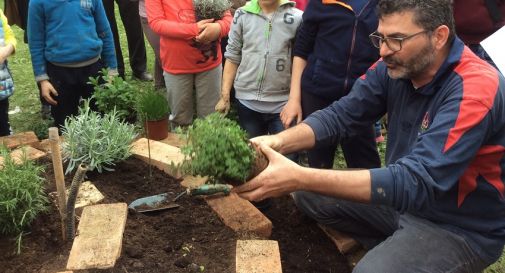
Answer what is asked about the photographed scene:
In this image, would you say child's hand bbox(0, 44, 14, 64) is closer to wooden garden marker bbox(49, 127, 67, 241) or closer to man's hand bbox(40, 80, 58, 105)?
man's hand bbox(40, 80, 58, 105)

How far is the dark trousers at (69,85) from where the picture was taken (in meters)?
4.19

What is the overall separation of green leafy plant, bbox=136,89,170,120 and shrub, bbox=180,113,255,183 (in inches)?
61.9

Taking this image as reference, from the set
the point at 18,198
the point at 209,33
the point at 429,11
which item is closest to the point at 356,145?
the point at 429,11

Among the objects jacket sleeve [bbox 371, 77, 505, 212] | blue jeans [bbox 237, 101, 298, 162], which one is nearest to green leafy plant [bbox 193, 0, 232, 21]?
blue jeans [bbox 237, 101, 298, 162]

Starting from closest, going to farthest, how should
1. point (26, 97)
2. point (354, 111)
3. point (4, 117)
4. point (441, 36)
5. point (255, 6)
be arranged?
point (441, 36) → point (354, 111) → point (255, 6) → point (4, 117) → point (26, 97)

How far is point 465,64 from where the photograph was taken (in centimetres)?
234

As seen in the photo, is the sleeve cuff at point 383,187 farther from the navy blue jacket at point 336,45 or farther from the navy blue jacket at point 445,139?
the navy blue jacket at point 336,45

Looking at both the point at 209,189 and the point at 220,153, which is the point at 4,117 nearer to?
the point at 209,189

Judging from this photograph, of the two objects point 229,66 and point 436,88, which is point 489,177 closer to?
point 436,88

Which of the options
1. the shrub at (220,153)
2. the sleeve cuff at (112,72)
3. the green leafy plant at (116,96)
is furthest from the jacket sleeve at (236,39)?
the shrub at (220,153)

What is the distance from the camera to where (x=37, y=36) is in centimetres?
402

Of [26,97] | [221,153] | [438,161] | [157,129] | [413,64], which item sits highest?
[413,64]

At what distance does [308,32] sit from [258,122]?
92 cm

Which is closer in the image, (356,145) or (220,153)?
(220,153)
